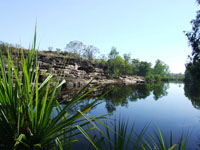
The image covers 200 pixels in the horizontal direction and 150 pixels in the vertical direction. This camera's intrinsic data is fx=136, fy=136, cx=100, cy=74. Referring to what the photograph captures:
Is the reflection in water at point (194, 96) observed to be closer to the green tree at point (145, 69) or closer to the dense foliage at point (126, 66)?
the dense foliage at point (126, 66)

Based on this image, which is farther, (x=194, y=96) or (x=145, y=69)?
(x=145, y=69)

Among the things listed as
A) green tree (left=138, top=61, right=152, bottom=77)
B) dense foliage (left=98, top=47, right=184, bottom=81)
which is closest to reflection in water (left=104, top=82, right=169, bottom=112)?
dense foliage (left=98, top=47, right=184, bottom=81)

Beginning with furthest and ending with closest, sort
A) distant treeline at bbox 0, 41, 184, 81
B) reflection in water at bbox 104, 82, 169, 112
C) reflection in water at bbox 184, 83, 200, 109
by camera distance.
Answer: distant treeline at bbox 0, 41, 184, 81
reflection in water at bbox 184, 83, 200, 109
reflection in water at bbox 104, 82, 169, 112

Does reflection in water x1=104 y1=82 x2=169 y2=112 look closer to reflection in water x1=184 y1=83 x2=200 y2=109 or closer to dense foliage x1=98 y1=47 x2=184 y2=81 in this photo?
reflection in water x1=184 y1=83 x2=200 y2=109

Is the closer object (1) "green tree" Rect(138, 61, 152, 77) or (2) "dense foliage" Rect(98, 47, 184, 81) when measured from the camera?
(2) "dense foliage" Rect(98, 47, 184, 81)

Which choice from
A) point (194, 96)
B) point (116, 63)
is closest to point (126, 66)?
point (116, 63)

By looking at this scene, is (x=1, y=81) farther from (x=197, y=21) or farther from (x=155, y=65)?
(x=155, y=65)

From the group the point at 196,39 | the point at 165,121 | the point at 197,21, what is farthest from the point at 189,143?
the point at 197,21

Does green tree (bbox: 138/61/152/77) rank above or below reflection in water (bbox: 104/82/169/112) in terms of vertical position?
above

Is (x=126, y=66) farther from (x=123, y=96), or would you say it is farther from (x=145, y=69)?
(x=123, y=96)

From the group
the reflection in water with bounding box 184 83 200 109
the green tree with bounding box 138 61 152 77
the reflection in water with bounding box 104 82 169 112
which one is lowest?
the reflection in water with bounding box 104 82 169 112

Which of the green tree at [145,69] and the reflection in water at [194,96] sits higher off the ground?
the green tree at [145,69]

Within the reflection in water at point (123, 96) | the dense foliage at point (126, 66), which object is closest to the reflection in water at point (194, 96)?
the reflection in water at point (123, 96)

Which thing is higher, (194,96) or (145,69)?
(145,69)
